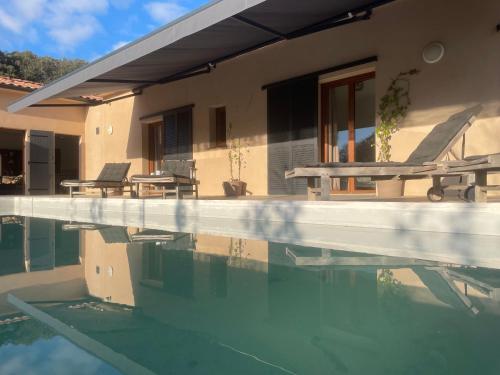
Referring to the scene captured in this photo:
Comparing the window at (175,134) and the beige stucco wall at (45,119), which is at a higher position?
the beige stucco wall at (45,119)

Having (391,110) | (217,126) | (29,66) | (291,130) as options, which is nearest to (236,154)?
(217,126)

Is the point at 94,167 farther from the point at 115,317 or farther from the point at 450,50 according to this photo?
the point at 115,317

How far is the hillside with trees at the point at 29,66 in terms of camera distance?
2421 cm

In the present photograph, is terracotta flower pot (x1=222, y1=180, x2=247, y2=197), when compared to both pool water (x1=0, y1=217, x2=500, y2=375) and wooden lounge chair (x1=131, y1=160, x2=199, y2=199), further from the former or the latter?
pool water (x1=0, y1=217, x2=500, y2=375)

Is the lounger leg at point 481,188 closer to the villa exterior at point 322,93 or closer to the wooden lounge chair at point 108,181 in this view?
the villa exterior at point 322,93

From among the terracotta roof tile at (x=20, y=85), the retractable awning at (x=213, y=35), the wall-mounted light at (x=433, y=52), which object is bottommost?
the wall-mounted light at (x=433, y=52)

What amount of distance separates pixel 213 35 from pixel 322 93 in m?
2.30

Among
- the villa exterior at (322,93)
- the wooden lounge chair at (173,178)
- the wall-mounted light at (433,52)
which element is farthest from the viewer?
the wooden lounge chair at (173,178)

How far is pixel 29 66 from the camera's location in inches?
1001

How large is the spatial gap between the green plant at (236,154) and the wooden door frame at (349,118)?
1.84 metres

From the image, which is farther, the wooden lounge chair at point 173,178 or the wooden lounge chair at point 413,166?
the wooden lounge chair at point 173,178

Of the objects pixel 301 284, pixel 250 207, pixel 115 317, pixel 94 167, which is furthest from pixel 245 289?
pixel 94 167

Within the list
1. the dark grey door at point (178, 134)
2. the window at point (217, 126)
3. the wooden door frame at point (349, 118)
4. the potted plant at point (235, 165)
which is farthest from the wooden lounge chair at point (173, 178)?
the wooden door frame at point (349, 118)

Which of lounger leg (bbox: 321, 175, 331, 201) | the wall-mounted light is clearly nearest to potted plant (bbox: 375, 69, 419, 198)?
the wall-mounted light
